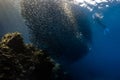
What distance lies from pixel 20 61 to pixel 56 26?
10.1 metres

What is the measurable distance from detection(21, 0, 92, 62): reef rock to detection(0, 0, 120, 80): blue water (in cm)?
284

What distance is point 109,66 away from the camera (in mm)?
35844

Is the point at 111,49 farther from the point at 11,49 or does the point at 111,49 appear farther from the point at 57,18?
the point at 11,49

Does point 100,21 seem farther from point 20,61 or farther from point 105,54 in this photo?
point 20,61

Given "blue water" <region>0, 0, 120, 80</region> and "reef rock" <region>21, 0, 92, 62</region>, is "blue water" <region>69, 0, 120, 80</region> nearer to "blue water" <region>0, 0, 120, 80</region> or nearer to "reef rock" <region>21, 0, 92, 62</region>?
"blue water" <region>0, 0, 120, 80</region>

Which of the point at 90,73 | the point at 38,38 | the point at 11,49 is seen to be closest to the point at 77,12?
the point at 38,38

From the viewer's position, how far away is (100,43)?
33.6m

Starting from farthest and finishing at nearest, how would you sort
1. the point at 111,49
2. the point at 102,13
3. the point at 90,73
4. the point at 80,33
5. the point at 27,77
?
the point at 111,49, the point at 90,73, the point at 102,13, the point at 80,33, the point at 27,77

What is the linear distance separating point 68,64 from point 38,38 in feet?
17.2

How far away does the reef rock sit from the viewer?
16734mm

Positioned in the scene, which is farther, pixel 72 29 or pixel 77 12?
pixel 77 12

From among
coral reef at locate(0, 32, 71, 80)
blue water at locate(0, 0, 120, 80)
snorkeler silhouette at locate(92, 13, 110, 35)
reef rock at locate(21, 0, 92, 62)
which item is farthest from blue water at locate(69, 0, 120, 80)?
coral reef at locate(0, 32, 71, 80)

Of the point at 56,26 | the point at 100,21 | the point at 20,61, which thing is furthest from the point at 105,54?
the point at 20,61

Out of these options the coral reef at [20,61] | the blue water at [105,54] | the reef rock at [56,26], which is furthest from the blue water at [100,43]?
the coral reef at [20,61]
